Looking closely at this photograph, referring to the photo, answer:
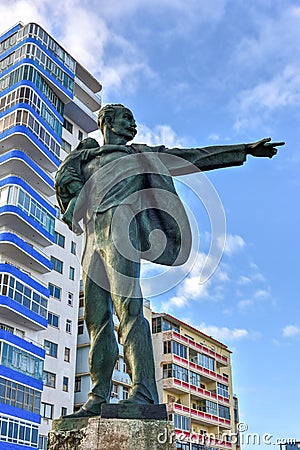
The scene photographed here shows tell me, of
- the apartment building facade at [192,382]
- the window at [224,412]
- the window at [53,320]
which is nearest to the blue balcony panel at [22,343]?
A: the window at [53,320]

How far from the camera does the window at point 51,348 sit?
140ft

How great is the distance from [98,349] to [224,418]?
195 ft

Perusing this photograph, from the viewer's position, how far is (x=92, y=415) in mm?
4562

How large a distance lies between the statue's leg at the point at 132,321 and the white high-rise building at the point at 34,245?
3043 cm

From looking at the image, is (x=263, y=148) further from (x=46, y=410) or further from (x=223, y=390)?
(x=223, y=390)

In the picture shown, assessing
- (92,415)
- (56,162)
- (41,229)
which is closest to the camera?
(92,415)

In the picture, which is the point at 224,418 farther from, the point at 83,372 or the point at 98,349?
the point at 98,349

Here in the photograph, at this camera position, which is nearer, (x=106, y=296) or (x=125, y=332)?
(x=125, y=332)

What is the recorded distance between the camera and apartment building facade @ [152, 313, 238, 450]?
171 feet

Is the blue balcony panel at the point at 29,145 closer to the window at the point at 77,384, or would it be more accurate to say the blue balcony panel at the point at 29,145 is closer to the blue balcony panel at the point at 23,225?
the blue balcony panel at the point at 23,225

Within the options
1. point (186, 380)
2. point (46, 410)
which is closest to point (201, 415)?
point (186, 380)

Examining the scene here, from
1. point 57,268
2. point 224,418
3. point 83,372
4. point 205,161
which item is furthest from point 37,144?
point 205,161

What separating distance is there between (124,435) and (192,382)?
2110 inches

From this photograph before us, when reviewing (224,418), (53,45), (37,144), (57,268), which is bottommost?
(224,418)
